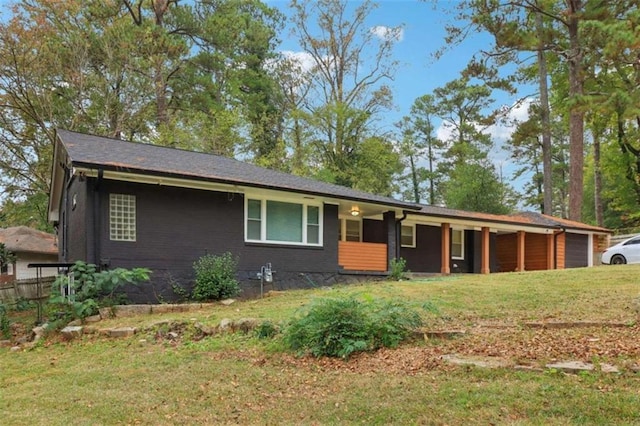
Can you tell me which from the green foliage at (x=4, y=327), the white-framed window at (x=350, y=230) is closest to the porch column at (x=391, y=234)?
the white-framed window at (x=350, y=230)

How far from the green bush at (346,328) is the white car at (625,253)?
1498cm

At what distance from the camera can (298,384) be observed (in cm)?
495

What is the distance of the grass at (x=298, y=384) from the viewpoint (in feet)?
12.6

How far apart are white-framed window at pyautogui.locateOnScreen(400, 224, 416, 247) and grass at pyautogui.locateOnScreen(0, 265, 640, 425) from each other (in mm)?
9225

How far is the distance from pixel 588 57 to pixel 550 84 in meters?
9.41

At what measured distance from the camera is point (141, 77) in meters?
21.6

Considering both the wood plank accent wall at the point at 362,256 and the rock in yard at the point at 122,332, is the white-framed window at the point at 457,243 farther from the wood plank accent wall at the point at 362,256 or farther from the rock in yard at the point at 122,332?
the rock in yard at the point at 122,332

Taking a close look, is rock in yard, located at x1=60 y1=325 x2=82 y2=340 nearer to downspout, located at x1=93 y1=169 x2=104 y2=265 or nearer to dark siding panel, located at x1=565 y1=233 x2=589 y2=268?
downspout, located at x1=93 y1=169 x2=104 y2=265

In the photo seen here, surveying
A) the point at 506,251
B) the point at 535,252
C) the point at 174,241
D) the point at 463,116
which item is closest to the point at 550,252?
the point at 535,252

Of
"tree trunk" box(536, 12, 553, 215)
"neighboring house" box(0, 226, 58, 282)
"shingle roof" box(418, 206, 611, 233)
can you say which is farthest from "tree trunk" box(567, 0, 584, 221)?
"neighboring house" box(0, 226, 58, 282)

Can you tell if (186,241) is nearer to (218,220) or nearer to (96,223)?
(218,220)

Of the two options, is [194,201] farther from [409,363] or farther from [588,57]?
[588,57]

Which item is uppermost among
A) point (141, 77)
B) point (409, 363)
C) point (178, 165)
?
point (141, 77)

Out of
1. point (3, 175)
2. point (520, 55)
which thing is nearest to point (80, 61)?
point (3, 175)
